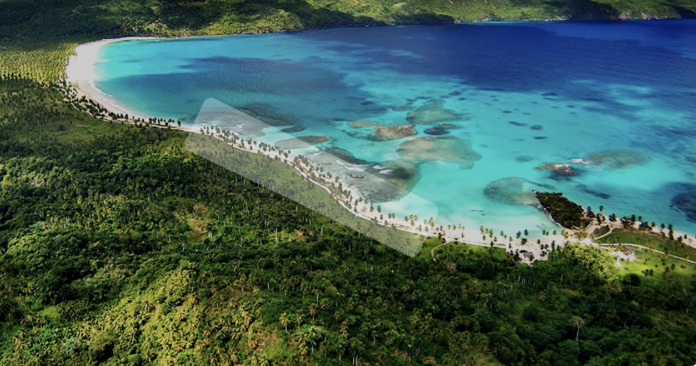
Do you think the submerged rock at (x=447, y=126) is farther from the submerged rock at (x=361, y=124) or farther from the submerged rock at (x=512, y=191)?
the submerged rock at (x=512, y=191)

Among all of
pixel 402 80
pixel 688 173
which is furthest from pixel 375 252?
pixel 402 80

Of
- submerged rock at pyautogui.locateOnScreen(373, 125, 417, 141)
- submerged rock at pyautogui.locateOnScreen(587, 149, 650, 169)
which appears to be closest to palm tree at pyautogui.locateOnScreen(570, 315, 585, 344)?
submerged rock at pyautogui.locateOnScreen(587, 149, 650, 169)

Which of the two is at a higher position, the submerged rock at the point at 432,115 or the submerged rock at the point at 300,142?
the submerged rock at the point at 432,115

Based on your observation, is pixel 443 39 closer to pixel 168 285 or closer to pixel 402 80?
pixel 402 80

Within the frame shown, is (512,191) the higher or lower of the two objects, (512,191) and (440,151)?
the lower

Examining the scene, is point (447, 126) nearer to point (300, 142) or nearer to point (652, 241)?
point (300, 142)

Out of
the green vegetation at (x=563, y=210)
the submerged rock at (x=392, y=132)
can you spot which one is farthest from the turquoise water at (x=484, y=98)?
the green vegetation at (x=563, y=210)

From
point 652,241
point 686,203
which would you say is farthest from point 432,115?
point 652,241
